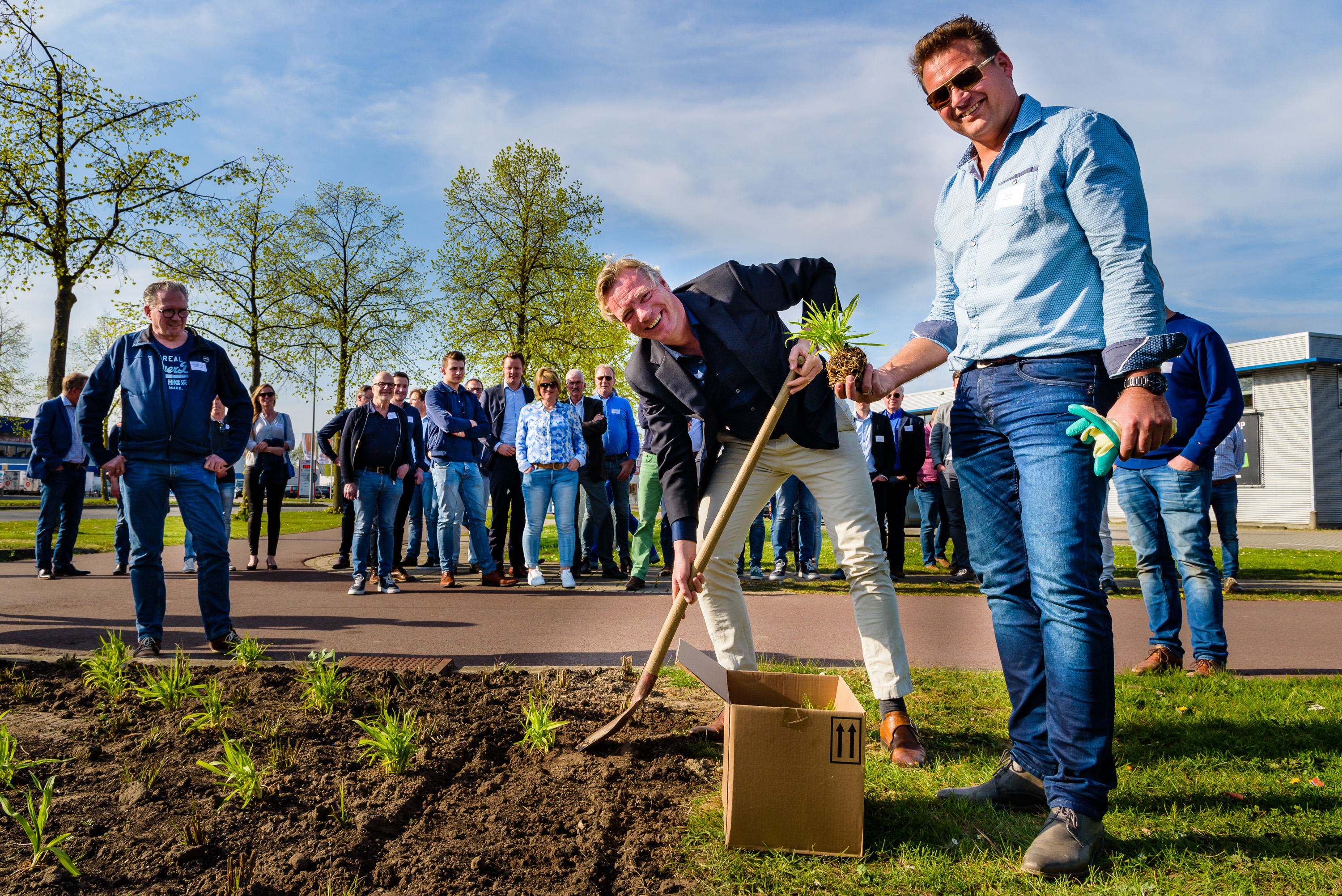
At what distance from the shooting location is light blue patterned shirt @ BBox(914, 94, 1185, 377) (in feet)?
7.77

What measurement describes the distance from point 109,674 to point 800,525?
24.2 ft

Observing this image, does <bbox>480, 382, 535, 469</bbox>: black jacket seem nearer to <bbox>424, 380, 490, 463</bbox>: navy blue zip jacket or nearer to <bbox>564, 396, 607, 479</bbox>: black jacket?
<bbox>424, 380, 490, 463</bbox>: navy blue zip jacket

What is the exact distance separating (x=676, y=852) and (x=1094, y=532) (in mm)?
1559

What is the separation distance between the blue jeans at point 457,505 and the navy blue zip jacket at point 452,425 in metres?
0.10

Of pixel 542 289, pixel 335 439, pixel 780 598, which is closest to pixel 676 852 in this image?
pixel 780 598

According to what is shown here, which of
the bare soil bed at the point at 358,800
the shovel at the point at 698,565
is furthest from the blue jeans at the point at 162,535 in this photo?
the shovel at the point at 698,565

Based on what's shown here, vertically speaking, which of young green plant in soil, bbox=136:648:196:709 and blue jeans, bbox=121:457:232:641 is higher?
blue jeans, bbox=121:457:232:641

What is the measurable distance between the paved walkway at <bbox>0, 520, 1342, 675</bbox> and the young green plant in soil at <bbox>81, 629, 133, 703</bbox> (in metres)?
1.04

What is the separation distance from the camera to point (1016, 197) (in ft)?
8.64

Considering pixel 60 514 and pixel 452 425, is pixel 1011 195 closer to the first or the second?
pixel 452 425

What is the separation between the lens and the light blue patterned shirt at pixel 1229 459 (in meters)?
8.31

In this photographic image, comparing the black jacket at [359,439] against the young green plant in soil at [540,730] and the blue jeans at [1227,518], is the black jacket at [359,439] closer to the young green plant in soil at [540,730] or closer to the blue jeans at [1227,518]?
the young green plant in soil at [540,730]

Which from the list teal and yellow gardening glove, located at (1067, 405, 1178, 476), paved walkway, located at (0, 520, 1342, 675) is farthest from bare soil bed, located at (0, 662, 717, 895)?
teal and yellow gardening glove, located at (1067, 405, 1178, 476)

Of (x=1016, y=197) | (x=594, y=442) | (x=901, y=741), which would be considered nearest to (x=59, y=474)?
(x=594, y=442)
